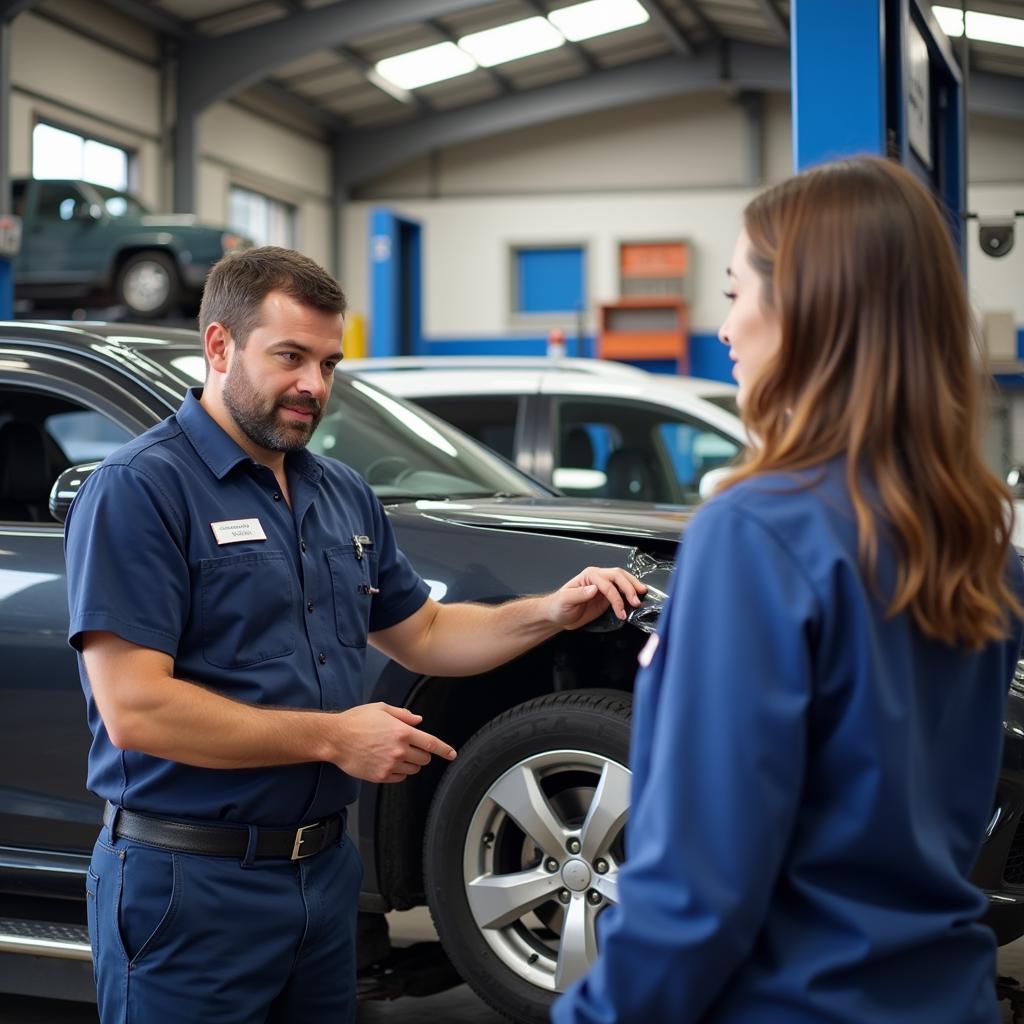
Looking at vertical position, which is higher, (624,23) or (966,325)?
(624,23)

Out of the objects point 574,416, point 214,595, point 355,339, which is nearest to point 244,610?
point 214,595

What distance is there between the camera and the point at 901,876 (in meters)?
1.27

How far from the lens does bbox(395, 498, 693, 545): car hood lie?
138 inches

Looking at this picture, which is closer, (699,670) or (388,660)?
(699,670)

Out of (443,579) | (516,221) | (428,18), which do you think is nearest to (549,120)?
(516,221)

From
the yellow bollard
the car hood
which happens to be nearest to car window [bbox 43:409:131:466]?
the car hood

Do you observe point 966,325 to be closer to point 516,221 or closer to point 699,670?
point 699,670

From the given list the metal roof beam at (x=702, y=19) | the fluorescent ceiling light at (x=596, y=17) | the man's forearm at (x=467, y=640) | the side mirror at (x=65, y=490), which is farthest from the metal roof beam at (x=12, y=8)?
the man's forearm at (x=467, y=640)

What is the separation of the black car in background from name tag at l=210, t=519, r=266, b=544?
3.50 feet

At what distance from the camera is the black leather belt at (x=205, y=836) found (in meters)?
2.28

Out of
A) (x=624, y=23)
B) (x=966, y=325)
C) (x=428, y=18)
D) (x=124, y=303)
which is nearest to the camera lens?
(x=966, y=325)

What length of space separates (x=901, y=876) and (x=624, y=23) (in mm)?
22410

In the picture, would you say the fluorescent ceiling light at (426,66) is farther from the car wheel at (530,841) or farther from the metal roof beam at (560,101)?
the car wheel at (530,841)

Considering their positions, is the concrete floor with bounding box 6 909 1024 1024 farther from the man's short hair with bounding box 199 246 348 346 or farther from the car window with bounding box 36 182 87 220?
the car window with bounding box 36 182 87 220
